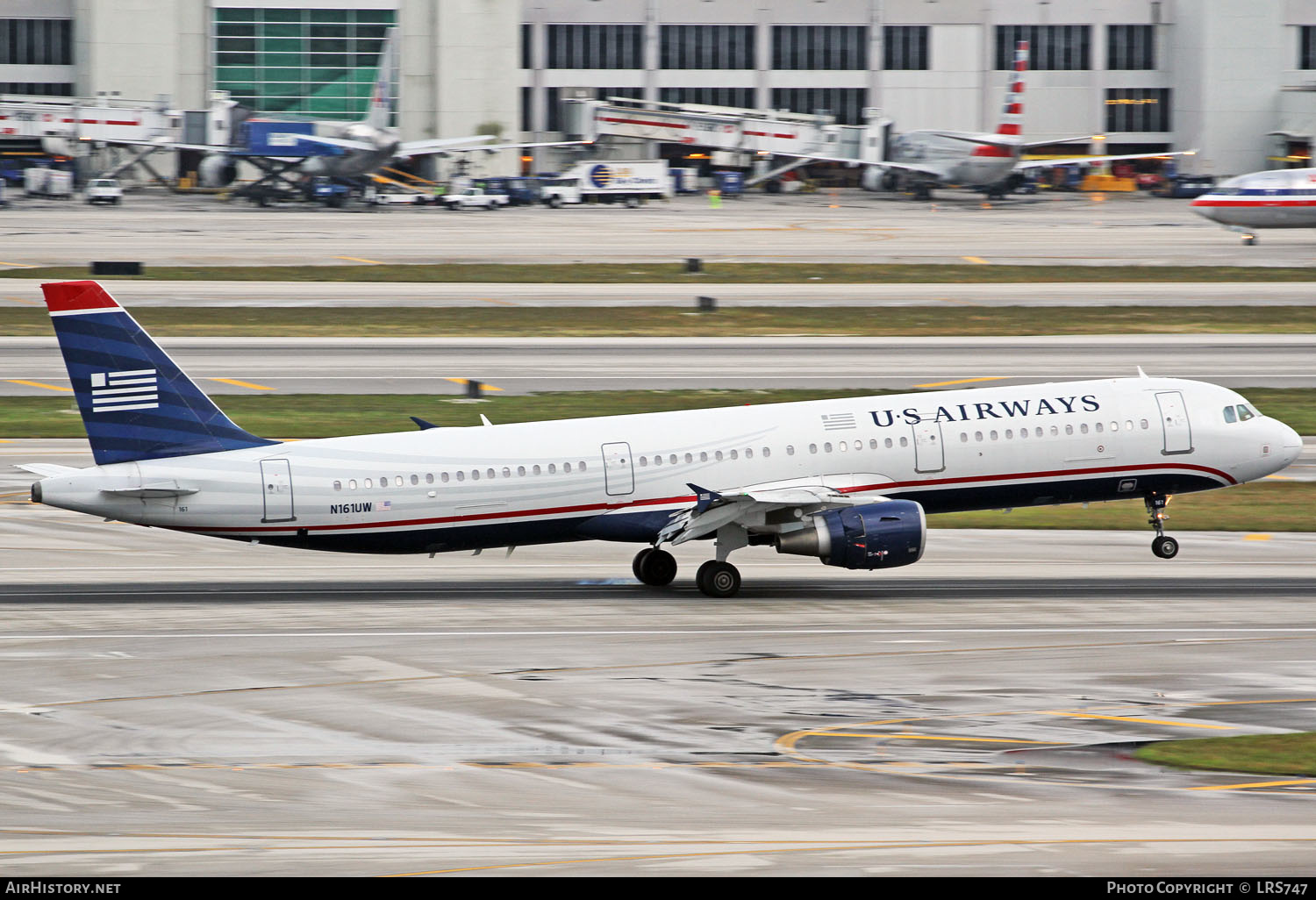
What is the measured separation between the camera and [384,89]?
146 m

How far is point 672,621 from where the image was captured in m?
31.5

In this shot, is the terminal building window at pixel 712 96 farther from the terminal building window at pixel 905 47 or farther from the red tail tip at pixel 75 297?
the red tail tip at pixel 75 297

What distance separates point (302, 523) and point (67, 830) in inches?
535

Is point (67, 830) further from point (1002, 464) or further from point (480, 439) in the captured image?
point (1002, 464)

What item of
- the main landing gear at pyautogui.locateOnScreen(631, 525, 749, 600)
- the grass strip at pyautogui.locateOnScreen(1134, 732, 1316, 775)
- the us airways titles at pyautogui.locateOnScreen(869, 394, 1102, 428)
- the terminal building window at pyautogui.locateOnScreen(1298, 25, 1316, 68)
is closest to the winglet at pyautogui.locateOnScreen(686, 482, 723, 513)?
the main landing gear at pyautogui.locateOnScreen(631, 525, 749, 600)

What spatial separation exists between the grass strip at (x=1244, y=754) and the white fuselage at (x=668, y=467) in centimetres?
1256

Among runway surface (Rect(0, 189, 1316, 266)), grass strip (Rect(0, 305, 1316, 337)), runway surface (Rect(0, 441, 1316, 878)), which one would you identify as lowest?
runway surface (Rect(0, 441, 1316, 878))

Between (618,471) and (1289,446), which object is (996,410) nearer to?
(1289,446)

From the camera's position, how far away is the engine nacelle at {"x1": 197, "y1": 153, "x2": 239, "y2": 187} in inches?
5797

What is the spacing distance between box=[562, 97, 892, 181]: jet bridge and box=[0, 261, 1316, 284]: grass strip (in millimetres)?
63417

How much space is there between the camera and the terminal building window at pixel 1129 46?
174 meters

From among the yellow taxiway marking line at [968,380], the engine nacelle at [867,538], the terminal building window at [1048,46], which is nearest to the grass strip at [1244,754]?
the engine nacelle at [867,538]

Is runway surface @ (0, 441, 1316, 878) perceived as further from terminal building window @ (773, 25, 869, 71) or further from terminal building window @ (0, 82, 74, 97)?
terminal building window @ (773, 25, 869, 71)

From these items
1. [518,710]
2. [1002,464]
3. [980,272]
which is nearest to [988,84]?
[980,272]
